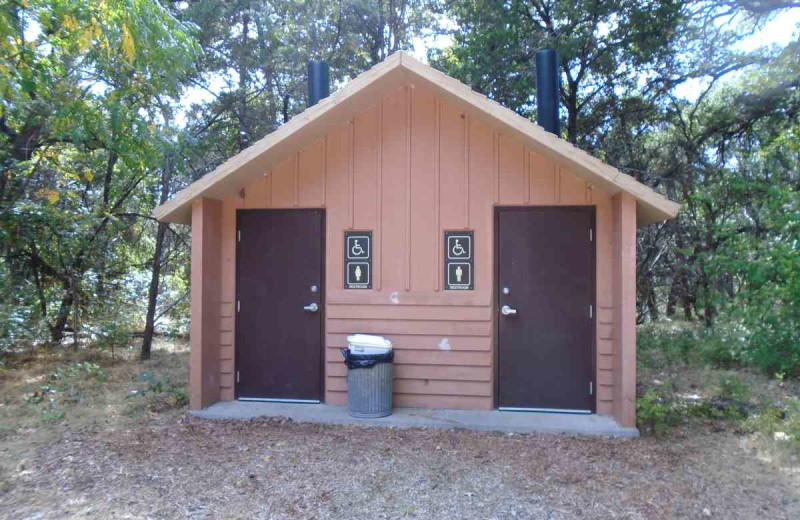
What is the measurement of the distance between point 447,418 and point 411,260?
175 centimetres

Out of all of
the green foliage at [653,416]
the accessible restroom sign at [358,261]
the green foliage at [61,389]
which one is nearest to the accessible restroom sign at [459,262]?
the accessible restroom sign at [358,261]

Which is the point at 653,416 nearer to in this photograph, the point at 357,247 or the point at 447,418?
the point at 447,418

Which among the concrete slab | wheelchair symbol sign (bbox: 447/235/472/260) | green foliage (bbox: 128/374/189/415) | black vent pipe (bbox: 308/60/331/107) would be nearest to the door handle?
wheelchair symbol sign (bbox: 447/235/472/260)

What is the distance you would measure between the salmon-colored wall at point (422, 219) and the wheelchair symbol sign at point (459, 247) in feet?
0.31

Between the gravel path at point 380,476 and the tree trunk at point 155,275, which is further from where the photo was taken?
the tree trunk at point 155,275

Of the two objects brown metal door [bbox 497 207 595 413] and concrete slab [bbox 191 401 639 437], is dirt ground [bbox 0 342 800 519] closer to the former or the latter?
concrete slab [bbox 191 401 639 437]

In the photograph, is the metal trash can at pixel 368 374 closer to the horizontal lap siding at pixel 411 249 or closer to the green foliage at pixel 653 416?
the horizontal lap siding at pixel 411 249

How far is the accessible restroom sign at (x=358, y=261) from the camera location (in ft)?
22.0

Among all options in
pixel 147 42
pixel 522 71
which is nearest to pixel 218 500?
pixel 147 42

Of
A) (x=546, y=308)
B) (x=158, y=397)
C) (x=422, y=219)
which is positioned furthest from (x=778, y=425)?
(x=158, y=397)

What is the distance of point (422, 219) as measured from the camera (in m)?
6.61

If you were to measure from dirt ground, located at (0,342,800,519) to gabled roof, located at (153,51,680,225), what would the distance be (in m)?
2.29

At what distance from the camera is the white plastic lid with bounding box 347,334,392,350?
20.3ft

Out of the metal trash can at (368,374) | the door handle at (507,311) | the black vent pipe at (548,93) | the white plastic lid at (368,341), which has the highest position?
the black vent pipe at (548,93)
